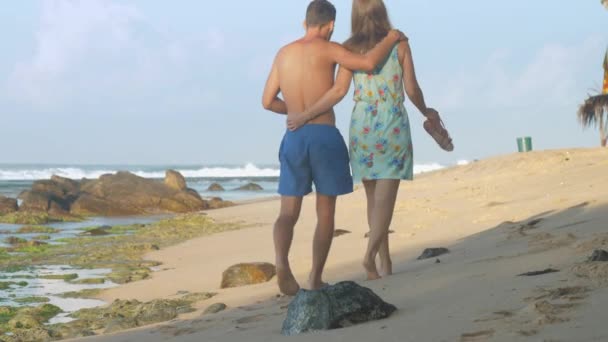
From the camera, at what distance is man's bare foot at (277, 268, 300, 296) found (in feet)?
17.5

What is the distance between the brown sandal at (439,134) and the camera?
554cm

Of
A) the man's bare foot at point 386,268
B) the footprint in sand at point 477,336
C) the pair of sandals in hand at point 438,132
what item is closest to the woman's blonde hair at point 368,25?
the pair of sandals in hand at point 438,132

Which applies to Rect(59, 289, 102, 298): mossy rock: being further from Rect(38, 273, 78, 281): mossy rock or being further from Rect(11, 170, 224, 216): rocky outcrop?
Rect(11, 170, 224, 216): rocky outcrop

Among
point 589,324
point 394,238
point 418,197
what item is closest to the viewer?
point 589,324

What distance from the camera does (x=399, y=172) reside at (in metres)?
5.45

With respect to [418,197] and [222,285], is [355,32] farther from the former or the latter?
[418,197]

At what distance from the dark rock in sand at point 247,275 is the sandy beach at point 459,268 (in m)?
0.14

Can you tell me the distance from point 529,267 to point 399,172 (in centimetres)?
113

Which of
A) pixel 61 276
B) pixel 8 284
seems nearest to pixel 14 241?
pixel 61 276

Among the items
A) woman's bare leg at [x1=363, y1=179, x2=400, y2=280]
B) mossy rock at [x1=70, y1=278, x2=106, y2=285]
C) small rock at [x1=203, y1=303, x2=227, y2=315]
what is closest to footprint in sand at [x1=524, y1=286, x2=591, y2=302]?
woman's bare leg at [x1=363, y1=179, x2=400, y2=280]

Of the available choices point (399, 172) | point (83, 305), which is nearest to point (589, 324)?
point (399, 172)

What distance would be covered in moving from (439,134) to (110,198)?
1857 cm

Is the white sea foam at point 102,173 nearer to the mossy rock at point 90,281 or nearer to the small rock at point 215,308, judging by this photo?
the mossy rock at point 90,281

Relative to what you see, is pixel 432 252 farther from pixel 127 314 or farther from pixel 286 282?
pixel 127 314
